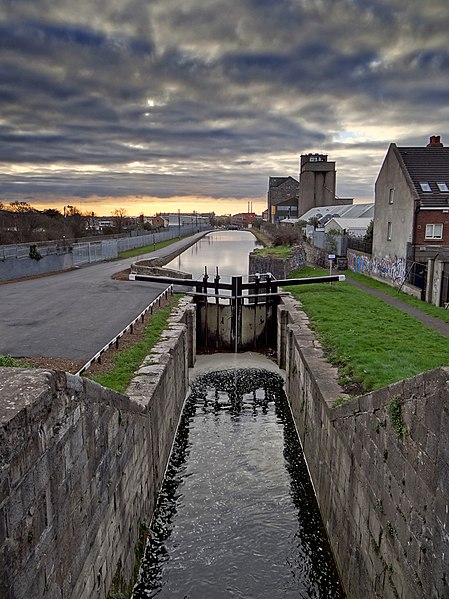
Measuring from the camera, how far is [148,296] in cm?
2150

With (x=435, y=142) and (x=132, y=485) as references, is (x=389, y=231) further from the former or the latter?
(x=132, y=485)

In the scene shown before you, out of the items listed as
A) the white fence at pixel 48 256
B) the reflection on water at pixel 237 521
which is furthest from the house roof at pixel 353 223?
the reflection on water at pixel 237 521

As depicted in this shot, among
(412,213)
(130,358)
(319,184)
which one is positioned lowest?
(130,358)

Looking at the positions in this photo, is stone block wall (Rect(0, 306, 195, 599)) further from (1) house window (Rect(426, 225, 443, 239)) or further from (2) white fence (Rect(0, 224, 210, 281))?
(1) house window (Rect(426, 225, 443, 239))

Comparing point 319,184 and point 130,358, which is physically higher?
point 319,184

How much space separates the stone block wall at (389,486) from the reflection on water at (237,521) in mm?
622

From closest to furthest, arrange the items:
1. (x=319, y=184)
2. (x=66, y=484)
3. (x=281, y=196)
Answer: (x=66, y=484) → (x=319, y=184) → (x=281, y=196)

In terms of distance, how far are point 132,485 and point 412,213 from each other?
22655mm

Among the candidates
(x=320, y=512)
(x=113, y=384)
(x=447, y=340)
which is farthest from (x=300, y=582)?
(x=447, y=340)

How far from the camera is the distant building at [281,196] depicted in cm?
11962

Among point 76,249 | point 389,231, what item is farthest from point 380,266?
point 76,249

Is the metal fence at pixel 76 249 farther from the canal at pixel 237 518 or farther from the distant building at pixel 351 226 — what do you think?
the distant building at pixel 351 226

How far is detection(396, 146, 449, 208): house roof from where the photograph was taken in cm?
2614

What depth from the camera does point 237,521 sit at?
9789mm
